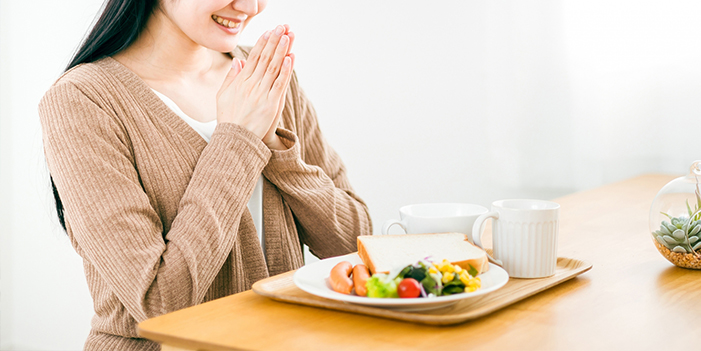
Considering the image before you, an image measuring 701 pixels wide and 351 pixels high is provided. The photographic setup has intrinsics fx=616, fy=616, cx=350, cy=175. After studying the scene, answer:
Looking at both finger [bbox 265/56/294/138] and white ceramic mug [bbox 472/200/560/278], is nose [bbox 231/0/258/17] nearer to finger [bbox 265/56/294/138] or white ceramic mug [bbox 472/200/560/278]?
finger [bbox 265/56/294/138]

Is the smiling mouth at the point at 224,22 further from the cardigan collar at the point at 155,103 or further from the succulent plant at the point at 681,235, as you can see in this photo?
the succulent plant at the point at 681,235

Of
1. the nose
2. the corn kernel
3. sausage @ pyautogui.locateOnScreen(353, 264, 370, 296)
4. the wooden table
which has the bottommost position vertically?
the wooden table

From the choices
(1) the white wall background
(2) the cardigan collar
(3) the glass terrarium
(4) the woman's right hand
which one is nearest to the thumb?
(4) the woman's right hand

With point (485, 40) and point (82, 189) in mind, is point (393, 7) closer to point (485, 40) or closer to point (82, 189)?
point (485, 40)

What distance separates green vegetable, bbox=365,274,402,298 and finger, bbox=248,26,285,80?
1.67ft

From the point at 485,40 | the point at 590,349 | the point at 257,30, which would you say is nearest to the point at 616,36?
the point at 485,40

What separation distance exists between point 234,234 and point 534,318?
49 cm

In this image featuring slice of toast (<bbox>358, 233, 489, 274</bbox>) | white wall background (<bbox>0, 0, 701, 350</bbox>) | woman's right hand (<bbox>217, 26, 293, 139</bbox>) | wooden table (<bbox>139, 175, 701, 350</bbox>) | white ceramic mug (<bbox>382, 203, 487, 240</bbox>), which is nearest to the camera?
wooden table (<bbox>139, 175, 701, 350</bbox>)

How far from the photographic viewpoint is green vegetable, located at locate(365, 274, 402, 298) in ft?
2.19

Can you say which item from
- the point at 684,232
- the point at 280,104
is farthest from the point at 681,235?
the point at 280,104

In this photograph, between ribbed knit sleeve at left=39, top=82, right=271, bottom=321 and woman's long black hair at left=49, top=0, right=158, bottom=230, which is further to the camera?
woman's long black hair at left=49, top=0, right=158, bottom=230

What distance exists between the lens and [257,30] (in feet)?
7.45

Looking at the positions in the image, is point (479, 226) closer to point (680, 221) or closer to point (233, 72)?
point (680, 221)

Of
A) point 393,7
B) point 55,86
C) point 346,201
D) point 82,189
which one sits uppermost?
point 393,7
